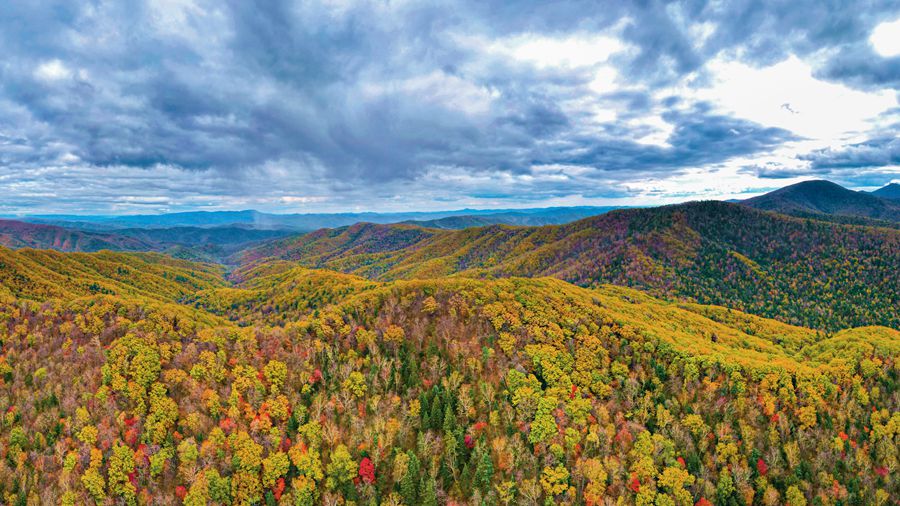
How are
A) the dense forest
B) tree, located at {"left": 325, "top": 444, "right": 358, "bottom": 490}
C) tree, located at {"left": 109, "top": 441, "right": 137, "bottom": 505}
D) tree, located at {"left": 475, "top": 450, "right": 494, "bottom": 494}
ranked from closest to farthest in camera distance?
1. tree, located at {"left": 109, "top": 441, "right": 137, "bottom": 505}
2. tree, located at {"left": 325, "top": 444, "right": 358, "bottom": 490}
3. tree, located at {"left": 475, "top": 450, "right": 494, "bottom": 494}
4. the dense forest

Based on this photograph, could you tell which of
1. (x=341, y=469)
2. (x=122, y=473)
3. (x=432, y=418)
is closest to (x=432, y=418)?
(x=432, y=418)

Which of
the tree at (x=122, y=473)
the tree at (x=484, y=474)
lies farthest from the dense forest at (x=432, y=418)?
the tree at (x=122, y=473)

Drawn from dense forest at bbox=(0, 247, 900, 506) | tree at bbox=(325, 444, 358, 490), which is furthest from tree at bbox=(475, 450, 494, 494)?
tree at bbox=(325, 444, 358, 490)

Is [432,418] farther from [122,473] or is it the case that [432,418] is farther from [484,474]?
[122,473]

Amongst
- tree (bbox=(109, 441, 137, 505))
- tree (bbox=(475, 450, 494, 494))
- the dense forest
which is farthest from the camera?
the dense forest

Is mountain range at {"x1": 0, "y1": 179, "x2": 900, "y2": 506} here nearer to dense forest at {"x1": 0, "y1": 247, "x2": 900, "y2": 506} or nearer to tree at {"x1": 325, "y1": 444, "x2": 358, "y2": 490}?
tree at {"x1": 325, "y1": 444, "x2": 358, "y2": 490}

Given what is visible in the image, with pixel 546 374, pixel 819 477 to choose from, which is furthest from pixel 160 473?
pixel 819 477

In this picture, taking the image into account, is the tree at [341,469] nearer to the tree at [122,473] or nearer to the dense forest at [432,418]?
the dense forest at [432,418]

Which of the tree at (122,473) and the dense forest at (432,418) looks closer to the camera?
the tree at (122,473)

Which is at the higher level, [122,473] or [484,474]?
[122,473]
